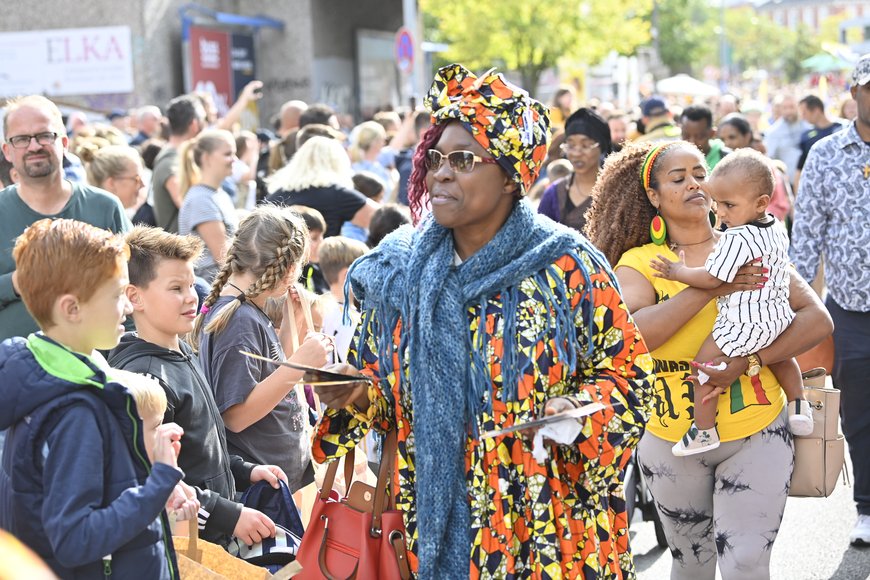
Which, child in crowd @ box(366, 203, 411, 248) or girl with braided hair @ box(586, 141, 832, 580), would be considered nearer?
girl with braided hair @ box(586, 141, 832, 580)

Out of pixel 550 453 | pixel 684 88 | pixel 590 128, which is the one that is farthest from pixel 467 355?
pixel 684 88

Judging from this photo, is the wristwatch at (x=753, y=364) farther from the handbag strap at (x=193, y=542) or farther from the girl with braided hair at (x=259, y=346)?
the handbag strap at (x=193, y=542)

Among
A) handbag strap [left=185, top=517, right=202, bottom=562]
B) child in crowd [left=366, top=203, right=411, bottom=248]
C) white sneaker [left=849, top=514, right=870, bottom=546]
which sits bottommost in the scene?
white sneaker [left=849, top=514, right=870, bottom=546]

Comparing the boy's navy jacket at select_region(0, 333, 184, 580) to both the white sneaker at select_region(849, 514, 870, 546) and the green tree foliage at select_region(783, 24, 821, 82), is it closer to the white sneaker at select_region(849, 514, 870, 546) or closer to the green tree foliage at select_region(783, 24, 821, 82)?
the white sneaker at select_region(849, 514, 870, 546)

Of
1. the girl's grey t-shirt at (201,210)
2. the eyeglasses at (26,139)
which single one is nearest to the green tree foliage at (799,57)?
the girl's grey t-shirt at (201,210)

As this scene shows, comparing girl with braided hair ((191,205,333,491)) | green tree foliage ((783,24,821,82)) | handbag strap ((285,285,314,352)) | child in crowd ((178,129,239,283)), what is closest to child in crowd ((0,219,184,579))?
girl with braided hair ((191,205,333,491))

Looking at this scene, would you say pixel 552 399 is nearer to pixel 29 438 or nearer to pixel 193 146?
pixel 29 438

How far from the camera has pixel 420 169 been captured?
11.2ft

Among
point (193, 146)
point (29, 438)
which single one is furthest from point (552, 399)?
point (193, 146)

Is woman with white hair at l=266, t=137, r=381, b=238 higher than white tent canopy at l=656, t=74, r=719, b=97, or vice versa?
white tent canopy at l=656, t=74, r=719, b=97

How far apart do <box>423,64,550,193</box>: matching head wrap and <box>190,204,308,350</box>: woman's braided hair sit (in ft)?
4.91

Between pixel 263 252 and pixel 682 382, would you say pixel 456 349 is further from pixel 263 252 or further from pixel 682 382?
pixel 263 252

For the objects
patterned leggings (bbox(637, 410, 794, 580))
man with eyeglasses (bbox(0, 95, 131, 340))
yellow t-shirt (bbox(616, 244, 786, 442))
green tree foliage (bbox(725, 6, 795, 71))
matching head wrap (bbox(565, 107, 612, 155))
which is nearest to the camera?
patterned leggings (bbox(637, 410, 794, 580))

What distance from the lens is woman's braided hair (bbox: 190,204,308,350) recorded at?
4.55 metres
